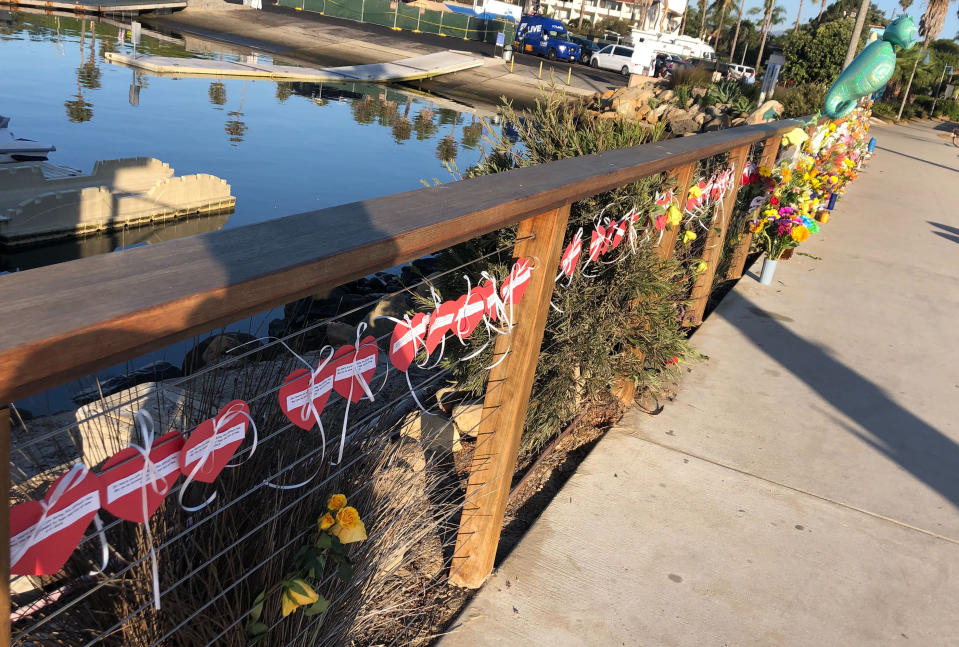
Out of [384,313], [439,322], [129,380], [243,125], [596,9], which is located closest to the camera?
[439,322]

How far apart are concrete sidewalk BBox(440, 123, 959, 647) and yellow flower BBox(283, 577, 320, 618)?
90cm

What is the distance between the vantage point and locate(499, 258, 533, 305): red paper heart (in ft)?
8.00

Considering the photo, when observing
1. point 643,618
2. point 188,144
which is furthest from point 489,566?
point 188,144

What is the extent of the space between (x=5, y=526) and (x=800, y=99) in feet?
66.5

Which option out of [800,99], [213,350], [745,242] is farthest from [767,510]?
[800,99]

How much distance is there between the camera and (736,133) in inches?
194

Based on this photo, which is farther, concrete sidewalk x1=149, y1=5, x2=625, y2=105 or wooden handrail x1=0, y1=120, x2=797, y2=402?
concrete sidewalk x1=149, y1=5, x2=625, y2=105

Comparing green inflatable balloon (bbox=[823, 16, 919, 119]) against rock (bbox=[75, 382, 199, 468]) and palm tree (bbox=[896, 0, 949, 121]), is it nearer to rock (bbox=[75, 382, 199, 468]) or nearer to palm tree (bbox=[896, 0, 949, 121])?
rock (bbox=[75, 382, 199, 468])

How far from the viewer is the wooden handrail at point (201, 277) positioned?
1.02m

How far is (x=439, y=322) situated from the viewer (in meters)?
2.14

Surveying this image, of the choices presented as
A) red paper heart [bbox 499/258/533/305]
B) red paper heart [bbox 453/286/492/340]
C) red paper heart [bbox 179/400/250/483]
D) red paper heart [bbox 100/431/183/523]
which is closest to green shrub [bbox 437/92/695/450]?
red paper heart [bbox 499/258/533/305]

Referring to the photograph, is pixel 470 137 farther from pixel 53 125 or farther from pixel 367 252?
pixel 367 252

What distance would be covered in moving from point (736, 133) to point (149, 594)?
4.24 m

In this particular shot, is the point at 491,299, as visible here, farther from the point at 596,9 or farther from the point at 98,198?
the point at 596,9
